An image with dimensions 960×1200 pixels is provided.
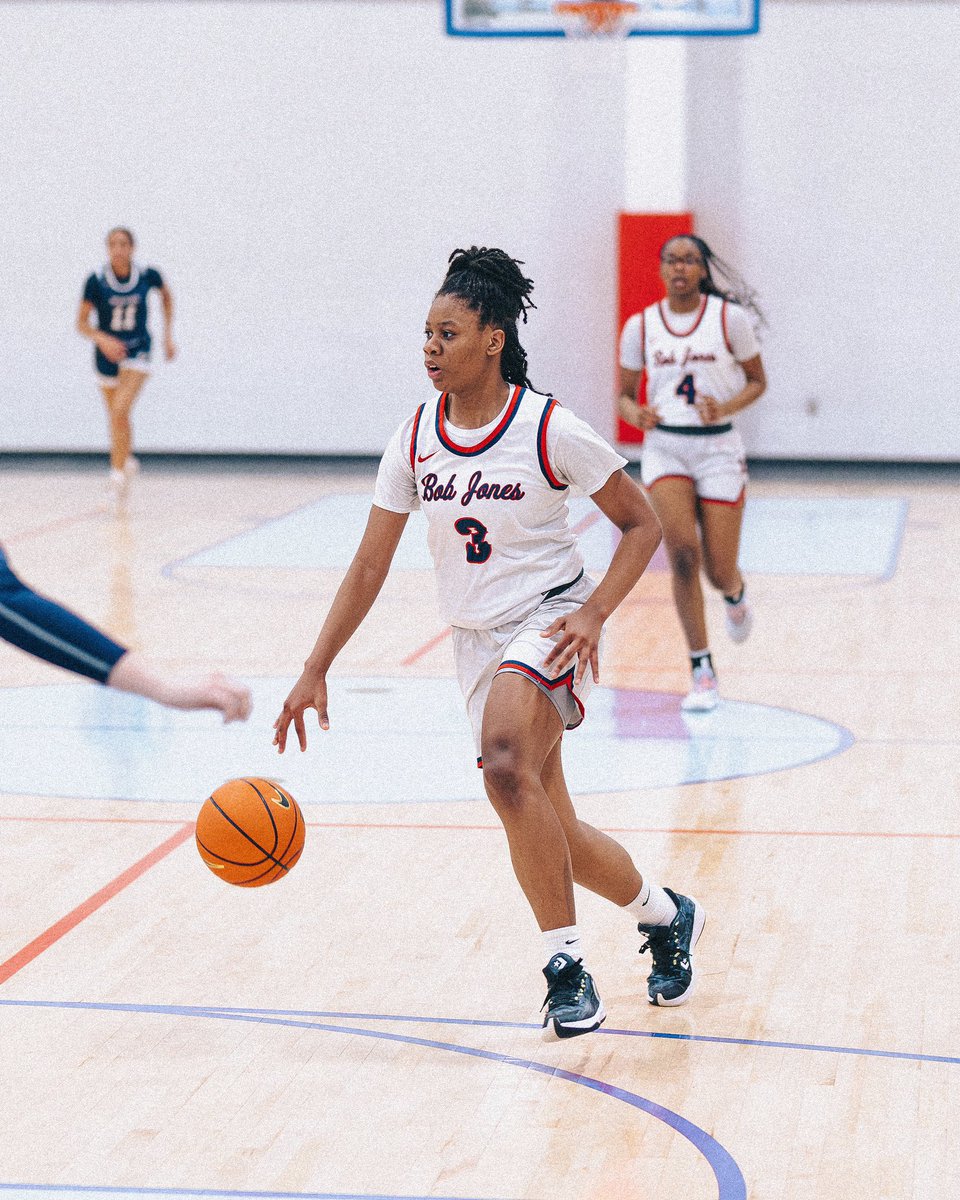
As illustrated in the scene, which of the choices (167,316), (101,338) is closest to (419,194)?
(167,316)

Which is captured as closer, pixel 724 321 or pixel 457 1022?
pixel 457 1022

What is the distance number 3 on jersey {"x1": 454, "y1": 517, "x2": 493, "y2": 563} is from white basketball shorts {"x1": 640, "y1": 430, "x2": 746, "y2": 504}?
3645mm

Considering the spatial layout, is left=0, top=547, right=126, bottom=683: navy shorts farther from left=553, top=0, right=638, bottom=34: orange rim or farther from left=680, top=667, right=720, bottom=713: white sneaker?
left=553, top=0, right=638, bottom=34: orange rim

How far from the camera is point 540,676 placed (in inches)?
169

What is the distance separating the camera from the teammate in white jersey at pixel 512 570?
13.9 ft

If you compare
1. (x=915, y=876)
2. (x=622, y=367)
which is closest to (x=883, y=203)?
(x=622, y=367)

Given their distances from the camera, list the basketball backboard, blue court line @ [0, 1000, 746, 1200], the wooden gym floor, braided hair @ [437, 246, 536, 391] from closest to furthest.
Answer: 1. blue court line @ [0, 1000, 746, 1200]
2. the wooden gym floor
3. braided hair @ [437, 246, 536, 391]
4. the basketball backboard

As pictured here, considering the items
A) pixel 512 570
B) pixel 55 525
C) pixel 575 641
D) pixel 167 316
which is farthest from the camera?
pixel 167 316

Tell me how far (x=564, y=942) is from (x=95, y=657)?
60.1 inches

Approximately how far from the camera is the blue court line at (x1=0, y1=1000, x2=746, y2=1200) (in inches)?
143

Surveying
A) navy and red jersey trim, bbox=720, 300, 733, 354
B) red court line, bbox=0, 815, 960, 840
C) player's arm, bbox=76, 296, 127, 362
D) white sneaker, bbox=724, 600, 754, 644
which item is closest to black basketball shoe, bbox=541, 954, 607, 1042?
red court line, bbox=0, 815, 960, 840

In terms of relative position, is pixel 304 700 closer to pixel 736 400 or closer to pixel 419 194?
pixel 736 400

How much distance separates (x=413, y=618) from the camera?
1021 centimetres

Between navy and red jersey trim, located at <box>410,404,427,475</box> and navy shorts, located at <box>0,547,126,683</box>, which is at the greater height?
navy and red jersey trim, located at <box>410,404,427,475</box>
